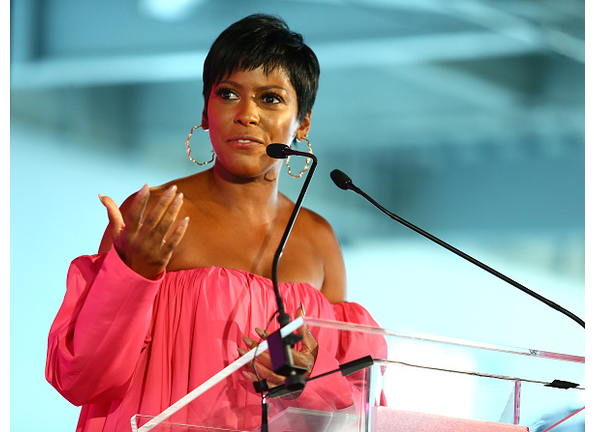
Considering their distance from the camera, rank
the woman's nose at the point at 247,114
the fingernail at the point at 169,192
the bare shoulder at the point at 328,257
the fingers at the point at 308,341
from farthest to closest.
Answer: the bare shoulder at the point at 328,257, the woman's nose at the point at 247,114, the fingernail at the point at 169,192, the fingers at the point at 308,341

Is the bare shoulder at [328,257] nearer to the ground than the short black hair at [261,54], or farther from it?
nearer to the ground

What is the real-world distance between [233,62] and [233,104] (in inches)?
4.0

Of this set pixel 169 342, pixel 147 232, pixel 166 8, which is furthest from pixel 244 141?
pixel 166 8

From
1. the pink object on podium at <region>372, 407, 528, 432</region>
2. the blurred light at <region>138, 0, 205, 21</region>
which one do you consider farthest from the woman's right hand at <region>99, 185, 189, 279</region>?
the blurred light at <region>138, 0, 205, 21</region>

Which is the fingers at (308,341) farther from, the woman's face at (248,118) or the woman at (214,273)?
the woman's face at (248,118)

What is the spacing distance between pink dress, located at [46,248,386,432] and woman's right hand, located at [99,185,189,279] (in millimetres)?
22

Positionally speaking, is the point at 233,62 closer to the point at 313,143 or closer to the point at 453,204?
the point at 313,143

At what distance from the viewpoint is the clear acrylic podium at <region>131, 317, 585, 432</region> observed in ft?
3.35

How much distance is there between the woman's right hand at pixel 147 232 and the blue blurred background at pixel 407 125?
5.04 feet

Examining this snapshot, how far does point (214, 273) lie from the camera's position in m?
1.70

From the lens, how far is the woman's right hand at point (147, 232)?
3.85ft

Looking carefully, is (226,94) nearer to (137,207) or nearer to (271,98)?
(271,98)

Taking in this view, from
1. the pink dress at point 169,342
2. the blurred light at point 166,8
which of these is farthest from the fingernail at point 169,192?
the blurred light at point 166,8

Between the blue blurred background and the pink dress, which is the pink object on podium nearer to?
the pink dress
